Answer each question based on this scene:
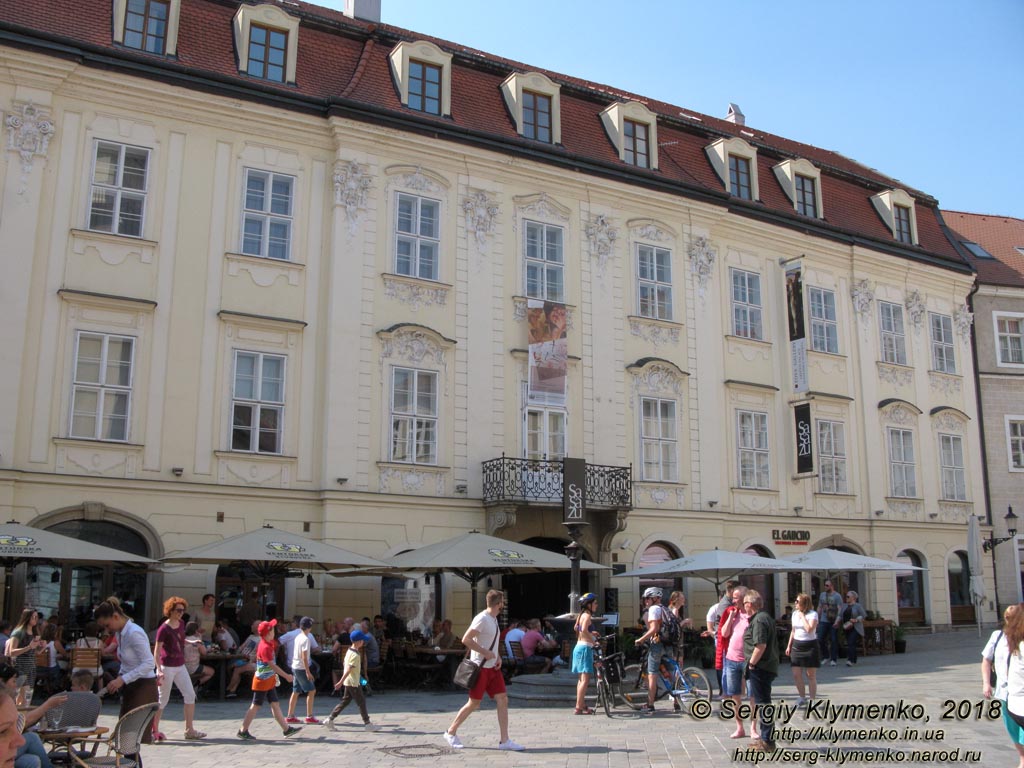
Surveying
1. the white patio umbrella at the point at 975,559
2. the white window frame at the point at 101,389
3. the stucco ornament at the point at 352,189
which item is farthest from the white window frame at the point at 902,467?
the white window frame at the point at 101,389

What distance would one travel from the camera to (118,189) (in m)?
19.9

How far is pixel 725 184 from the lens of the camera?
27.5 meters

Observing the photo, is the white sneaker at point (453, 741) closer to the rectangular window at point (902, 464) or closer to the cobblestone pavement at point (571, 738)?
the cobblestone pavement at point (571, 738)

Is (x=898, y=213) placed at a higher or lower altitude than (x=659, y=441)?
higher

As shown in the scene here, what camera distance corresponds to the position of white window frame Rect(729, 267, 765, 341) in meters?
26.8

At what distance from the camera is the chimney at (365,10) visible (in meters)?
27.4

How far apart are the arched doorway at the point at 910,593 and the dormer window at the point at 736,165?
1056 centimetres

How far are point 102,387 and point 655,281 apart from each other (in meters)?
12.9

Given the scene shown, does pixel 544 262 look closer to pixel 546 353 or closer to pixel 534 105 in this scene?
pixel 546 353

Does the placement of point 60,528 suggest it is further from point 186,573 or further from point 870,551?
point 870,551

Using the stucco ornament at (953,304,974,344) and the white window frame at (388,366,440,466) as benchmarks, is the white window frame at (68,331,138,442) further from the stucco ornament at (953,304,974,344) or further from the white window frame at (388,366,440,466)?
the stucco ornament at (953,304,974,344)

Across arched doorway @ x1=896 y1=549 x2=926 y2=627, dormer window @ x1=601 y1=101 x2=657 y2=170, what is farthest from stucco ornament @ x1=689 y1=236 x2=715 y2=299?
arched doorway @ x1=896 y1=549 x2=926 y2=627

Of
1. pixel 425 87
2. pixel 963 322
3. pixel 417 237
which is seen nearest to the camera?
pixel 417 237

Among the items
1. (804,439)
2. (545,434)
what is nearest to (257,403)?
(545,434)
